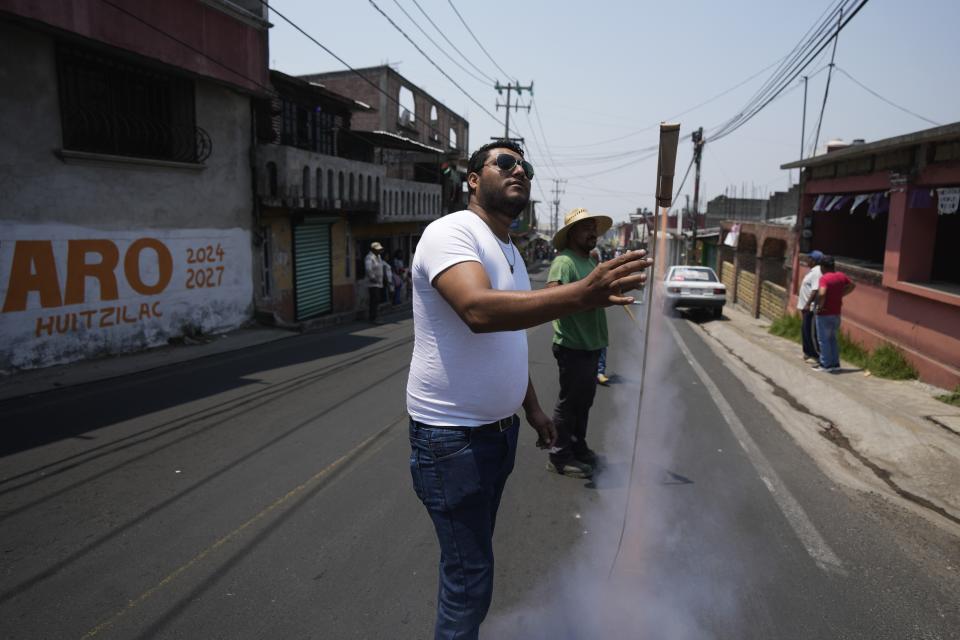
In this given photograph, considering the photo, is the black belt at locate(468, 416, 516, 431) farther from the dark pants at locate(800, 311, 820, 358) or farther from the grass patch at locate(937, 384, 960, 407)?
the dark pants at locate(800, 311, 820, 358)

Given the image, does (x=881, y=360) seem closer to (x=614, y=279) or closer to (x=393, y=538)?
(x=393, y=538)

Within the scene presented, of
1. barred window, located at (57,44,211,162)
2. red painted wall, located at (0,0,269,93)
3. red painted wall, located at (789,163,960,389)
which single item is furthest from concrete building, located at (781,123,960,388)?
barred window, located at (57,44,211,162)

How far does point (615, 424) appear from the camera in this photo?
21.0 ft

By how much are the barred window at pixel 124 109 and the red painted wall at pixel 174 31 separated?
0.53 m

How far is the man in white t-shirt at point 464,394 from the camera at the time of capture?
79.2 inches

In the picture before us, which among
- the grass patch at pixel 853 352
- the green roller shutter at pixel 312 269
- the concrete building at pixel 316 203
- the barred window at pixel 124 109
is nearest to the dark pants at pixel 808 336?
the grass patch at pixel 853 352

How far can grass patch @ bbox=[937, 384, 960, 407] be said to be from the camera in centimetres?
761

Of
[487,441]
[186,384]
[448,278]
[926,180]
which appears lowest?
[186,384]

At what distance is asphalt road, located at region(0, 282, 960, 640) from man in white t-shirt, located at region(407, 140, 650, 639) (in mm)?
866

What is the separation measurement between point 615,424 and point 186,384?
5411 millimetres

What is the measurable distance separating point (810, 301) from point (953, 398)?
2593 millimetres

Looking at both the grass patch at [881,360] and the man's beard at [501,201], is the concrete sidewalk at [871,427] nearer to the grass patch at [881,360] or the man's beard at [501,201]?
the grass patch at [881,360]

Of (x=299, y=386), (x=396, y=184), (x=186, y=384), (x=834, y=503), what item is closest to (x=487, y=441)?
(x=834, y=503)

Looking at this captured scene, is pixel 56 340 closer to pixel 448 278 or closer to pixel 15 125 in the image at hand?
pixel 15 125
